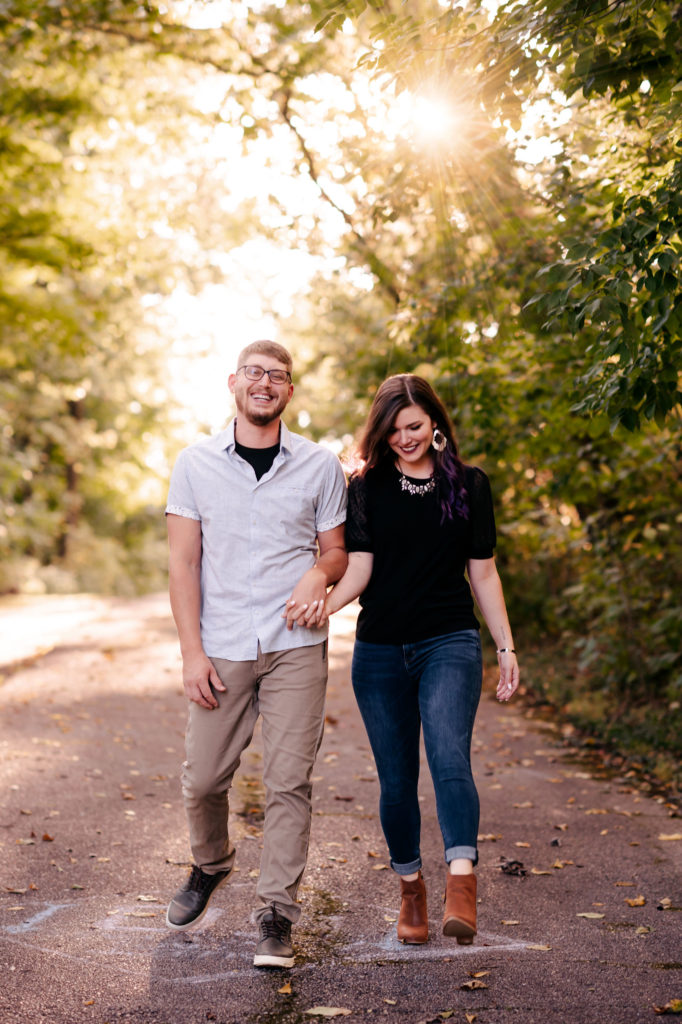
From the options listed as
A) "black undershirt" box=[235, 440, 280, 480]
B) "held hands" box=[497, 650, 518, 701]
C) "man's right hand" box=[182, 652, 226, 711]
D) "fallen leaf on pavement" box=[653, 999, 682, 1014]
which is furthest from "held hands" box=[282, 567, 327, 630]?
"fallen leaf on pavement" box=[653, 999, 682, 1014]

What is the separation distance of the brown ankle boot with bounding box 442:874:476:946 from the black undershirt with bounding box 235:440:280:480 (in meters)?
1.75

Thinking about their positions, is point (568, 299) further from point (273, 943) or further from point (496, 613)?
point (273, 943)

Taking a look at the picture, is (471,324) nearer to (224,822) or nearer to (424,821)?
(424,821)

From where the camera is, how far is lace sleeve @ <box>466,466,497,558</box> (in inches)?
176

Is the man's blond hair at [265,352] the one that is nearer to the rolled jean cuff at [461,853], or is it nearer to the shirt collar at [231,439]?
the shirt collar at [231,439]

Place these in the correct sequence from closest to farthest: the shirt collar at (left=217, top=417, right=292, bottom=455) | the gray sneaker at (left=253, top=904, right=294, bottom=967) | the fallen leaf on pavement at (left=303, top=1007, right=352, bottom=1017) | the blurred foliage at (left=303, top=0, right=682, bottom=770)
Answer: the fallen leaf on pavement at (left=303, top=1007, right=352, bottom=1017)
the gray sneaker at (left=253, top=904, right=294, bottom=967)
the shirt collar at (left=217, top=417, right=292, bottom=455)
the blurred foliage at (left=303, top=0, right=682, bottom=770)

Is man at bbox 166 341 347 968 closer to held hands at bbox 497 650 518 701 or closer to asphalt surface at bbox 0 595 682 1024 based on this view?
asphalt surface at bbox 0 595 682 1024

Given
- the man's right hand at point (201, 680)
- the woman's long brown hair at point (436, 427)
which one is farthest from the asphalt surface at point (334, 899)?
the woman's long brown hair at point (436, 427)

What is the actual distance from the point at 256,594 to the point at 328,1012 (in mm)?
1559

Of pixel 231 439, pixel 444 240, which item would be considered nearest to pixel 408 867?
pixel 231 439

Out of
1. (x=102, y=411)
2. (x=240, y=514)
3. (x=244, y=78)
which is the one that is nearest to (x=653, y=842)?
(x=240, y=514)

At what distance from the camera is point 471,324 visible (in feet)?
32.4

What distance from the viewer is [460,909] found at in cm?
401

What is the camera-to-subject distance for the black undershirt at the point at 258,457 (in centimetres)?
457
